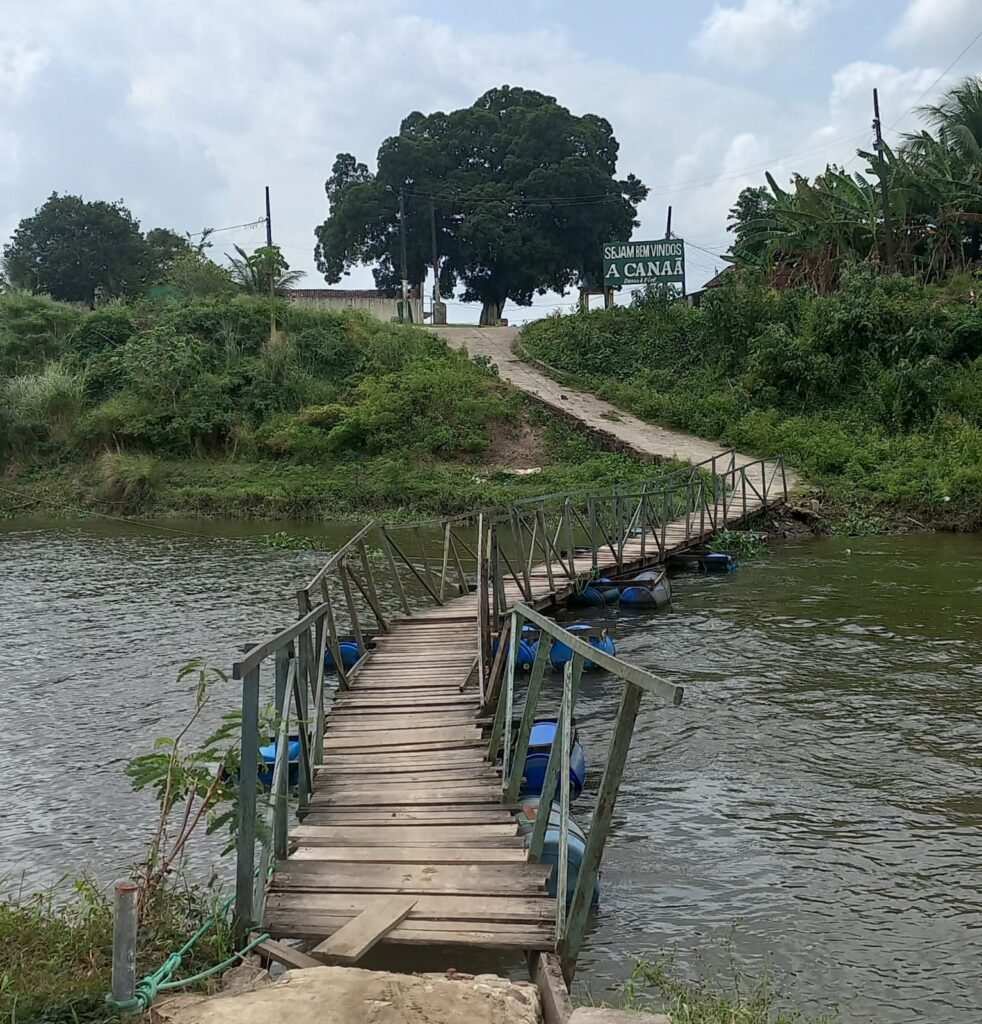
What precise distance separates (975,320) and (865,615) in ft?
56.1

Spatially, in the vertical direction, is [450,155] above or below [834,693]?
above

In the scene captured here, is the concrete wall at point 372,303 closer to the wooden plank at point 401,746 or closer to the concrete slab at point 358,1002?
the wooden plank at point 401,746

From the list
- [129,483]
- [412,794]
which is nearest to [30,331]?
[129,483]

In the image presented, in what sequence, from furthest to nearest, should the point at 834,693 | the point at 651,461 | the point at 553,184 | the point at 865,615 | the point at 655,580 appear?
the point at 553,184, the point at 651,461, the point at 655,580, the point at 865,615, the point at 834,693

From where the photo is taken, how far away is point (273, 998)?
3691mm

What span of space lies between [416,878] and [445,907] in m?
0.38

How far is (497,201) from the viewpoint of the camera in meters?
46.1

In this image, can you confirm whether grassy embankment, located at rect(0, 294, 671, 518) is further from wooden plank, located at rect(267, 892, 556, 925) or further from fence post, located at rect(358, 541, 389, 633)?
wooden plank, located at rect(267, 892, 556, 925)

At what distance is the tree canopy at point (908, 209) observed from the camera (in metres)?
30.8

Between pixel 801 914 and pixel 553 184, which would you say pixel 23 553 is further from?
pixel 553 184

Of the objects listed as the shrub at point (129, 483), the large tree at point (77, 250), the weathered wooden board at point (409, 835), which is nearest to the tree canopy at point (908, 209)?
the shrub at point (129, 483)

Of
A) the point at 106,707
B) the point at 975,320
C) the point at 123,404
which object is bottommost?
the point at 106,707

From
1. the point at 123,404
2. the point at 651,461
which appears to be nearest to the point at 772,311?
the point at 651,461

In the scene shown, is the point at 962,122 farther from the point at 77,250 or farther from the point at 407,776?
Result: the point at 77,250
